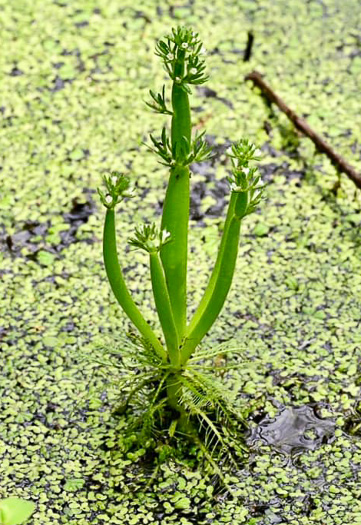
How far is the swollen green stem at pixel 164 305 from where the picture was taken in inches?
78.3

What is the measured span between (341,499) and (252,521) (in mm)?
211

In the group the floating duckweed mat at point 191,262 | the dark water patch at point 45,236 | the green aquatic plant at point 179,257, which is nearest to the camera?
the green aquatic plant at point 179,257

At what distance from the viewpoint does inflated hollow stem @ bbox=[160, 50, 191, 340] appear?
1948mm

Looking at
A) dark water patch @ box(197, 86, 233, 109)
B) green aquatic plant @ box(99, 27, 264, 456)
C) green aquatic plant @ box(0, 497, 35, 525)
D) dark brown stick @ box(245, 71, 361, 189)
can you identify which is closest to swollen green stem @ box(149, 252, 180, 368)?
green aquatic plant @ box(99, 27, 264, 456)

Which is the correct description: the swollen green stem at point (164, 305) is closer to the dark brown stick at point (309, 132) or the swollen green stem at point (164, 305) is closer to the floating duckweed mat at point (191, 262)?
the floating duckweed mat at point (191, 262)

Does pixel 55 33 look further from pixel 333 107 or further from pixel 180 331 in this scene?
pixel 180 331

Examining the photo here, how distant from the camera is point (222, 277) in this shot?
6.64 ft

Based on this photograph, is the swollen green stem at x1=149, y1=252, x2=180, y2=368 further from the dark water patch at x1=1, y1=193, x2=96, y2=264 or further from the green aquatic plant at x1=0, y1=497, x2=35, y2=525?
the dark water patch at x1=1, y1=193, x2=96, y2=264

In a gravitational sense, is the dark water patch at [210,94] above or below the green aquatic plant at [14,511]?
above

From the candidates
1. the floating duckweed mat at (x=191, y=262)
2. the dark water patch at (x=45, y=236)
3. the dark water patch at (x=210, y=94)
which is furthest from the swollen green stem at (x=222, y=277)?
the dark water patch at (x=210, y=94)

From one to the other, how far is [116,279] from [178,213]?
0.67ft

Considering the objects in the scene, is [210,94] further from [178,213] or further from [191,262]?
[178,213]

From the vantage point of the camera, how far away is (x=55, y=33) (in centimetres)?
361

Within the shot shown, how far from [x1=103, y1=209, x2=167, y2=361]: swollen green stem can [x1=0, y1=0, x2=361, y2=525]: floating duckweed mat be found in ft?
0.56
